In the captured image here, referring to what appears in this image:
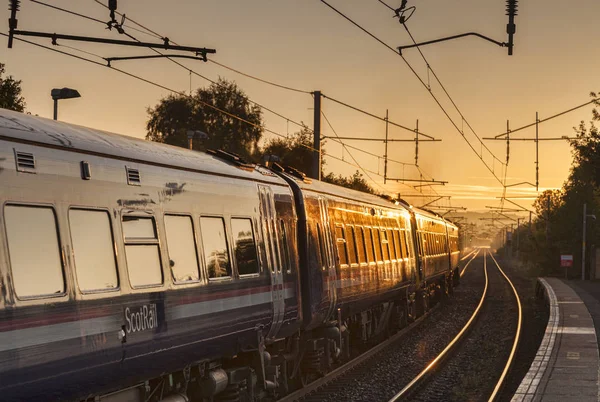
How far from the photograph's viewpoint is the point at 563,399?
46.8 ft

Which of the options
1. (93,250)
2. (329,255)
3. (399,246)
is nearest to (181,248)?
(93,250)

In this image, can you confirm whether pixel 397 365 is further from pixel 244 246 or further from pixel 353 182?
pixel 353 182

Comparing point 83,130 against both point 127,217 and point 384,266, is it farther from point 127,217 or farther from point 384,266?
point 384,266

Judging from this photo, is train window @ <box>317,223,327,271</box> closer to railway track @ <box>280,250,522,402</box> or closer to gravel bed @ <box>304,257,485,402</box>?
railway track @ <box>280,250,522,402</box>

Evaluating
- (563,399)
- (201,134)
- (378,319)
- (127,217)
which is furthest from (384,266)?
(127,217)

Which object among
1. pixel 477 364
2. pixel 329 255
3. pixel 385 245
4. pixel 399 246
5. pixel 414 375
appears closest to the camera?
pixel 329 255

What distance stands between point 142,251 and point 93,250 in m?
0.97

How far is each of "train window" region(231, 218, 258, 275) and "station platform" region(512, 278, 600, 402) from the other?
4677 mm

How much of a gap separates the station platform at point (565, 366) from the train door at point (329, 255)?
11.0 ft

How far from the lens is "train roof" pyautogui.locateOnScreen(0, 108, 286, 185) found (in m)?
7.59

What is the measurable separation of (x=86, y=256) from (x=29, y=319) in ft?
3.69

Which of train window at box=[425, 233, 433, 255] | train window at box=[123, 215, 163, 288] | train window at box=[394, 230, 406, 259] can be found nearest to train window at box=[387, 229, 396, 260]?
train window at box=[394, 230, 406, 259]

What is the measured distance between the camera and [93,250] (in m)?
8.27

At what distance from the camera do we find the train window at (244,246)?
1177cm
